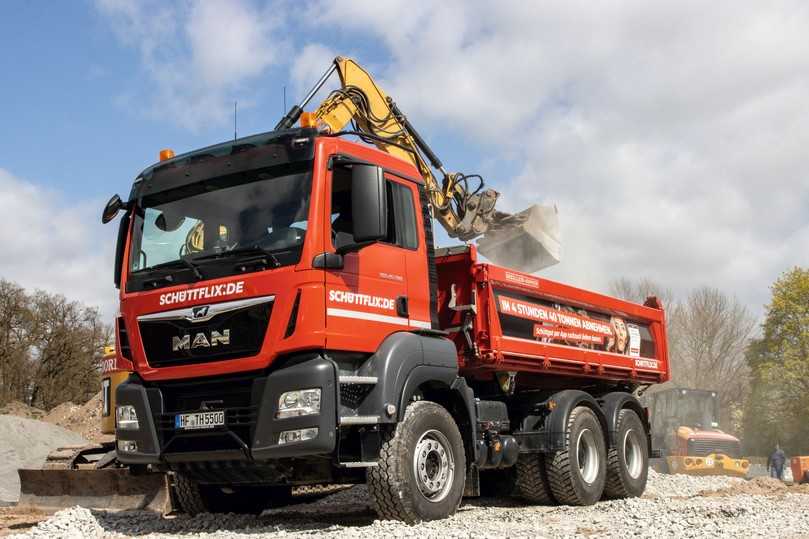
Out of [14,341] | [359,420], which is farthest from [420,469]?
[14,341]

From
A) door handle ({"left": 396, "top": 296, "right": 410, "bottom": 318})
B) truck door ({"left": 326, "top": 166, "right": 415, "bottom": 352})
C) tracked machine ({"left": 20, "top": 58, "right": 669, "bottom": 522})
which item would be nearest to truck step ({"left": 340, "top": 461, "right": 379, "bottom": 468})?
tracked machine ({"left": 20, "top": 58, "right": 669, "bottom": 522})

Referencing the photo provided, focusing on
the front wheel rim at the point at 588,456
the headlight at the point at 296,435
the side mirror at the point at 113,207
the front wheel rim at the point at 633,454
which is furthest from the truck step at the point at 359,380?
the front wheel rim at the point at 633,454

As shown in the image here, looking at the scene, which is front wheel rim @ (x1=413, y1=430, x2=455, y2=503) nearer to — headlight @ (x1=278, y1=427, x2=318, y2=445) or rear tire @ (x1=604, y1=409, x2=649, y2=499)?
headlight @ (x1=278, y1=427, x2=318, y2=445)

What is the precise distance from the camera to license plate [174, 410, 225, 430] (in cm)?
709

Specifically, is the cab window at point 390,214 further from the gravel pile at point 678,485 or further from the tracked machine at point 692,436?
the tracked machine at point 692,436

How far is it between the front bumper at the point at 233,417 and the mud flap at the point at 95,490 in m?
1.77

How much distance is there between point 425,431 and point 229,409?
5.62 ft

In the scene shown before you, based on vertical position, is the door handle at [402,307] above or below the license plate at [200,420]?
above

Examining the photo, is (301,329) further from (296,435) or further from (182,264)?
(182,264)

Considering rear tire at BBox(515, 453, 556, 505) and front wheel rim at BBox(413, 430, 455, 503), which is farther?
rear tire at BBox(515, 453, 556, 505)

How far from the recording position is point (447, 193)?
543 inches

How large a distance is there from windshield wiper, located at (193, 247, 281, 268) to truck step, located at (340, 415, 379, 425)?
4.34 ft

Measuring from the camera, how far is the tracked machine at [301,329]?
271 inches

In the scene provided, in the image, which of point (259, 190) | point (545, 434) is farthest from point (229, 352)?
point (545, 434)
